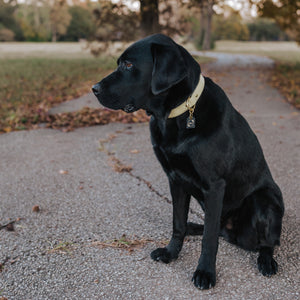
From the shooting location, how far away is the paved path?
8.11 ft

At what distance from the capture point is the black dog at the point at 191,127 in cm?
227

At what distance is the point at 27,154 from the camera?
5.36 meters

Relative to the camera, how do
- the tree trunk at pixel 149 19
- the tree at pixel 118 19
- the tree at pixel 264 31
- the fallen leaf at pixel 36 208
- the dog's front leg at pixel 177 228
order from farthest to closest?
the tree at pixel 264 31 < the tree at pixel 118 19 < the tree trunk at pixel 149 19 < the fallen leaf at pixel 36 208 < the dog's front leg at pixel 177 228

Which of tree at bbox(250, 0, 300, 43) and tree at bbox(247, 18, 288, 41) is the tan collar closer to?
tree at bbox(250, 0, 300, 43)

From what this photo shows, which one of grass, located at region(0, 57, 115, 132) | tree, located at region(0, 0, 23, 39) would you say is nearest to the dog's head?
grass, located at region(0, 57, 115, 132)

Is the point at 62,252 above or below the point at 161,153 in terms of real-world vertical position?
below

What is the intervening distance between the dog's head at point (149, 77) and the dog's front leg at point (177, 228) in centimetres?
72

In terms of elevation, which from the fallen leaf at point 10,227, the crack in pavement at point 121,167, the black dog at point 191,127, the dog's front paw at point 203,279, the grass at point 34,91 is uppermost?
the black dog at point 191,127

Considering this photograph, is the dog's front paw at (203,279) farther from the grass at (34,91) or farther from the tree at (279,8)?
the tree at (279,8)

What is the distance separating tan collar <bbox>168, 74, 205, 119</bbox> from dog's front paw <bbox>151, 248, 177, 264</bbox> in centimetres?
106

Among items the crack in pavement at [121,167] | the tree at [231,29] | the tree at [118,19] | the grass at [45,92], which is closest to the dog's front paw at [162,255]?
the crack in pavement at [121,167]

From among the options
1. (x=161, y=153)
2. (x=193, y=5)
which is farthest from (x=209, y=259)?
(x=193, y=5)

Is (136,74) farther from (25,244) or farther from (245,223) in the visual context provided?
(25,244)

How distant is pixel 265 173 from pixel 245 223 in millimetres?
399
